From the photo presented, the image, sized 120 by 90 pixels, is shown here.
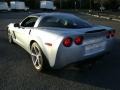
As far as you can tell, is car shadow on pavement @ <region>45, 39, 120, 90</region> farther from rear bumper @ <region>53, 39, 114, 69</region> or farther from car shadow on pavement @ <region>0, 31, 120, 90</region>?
rear bumper @ <region>53, 39, 114, 69</region>

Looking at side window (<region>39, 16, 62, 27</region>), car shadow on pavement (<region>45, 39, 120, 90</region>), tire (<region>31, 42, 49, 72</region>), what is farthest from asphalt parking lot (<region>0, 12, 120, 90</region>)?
side window (<region>39, 16, 62, 27</region>)

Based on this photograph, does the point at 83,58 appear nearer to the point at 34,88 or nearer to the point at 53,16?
the point at 34,88

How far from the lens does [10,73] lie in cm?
613

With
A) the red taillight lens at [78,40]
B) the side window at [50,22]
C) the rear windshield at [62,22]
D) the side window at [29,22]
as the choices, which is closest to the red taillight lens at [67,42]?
the red taillight lens at [78,40]

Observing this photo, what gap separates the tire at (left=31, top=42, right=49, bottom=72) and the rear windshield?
648 mm

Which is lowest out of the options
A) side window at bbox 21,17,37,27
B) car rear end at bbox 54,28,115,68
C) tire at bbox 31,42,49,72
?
tire at bbox 31,42,49,72

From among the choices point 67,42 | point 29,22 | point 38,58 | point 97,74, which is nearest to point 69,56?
point 67,42

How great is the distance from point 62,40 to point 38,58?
1045mm

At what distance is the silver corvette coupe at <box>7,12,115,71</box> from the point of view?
552 centimetres

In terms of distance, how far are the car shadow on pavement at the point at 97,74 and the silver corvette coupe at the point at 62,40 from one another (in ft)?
1.35

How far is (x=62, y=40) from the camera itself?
5.46m

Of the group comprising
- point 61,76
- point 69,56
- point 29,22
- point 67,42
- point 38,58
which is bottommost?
point 61,76

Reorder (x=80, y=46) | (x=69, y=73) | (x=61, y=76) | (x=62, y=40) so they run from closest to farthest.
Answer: (x=62, y=40) → (x=80, y=46) → (x=61, y=76) → (x=69, y=73)

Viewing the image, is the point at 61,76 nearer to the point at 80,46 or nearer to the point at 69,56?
the point at 69,56
